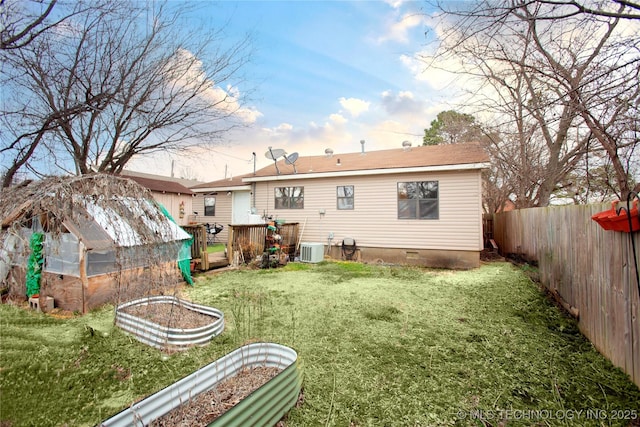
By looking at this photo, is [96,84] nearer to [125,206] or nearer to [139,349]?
[125,206]

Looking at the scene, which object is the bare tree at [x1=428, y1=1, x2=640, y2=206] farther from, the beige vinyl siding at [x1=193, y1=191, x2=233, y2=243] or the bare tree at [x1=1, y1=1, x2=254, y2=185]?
the beige vinyl siding at [x1=193, y1=191, x2=233, y2=243]

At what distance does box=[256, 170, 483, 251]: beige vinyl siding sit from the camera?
8.91 meters

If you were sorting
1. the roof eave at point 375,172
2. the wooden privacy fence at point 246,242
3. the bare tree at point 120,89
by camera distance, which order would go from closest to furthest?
the bare tree at point 120,89
the wooden privacy fence at point 246,242
the roof eave at point 375,172

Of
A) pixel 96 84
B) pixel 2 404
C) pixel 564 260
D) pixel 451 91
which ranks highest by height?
pixel 96 84

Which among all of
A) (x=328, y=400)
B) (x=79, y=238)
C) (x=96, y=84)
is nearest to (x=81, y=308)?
(x=79, y=238)

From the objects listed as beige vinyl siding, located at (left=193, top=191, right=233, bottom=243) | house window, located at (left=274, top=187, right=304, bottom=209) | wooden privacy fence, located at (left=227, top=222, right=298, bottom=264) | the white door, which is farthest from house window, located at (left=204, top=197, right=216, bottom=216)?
wooden privacy fence, located at (left=227, top=222, right=298, bottom=264)

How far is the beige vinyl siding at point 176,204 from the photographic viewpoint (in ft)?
48.2

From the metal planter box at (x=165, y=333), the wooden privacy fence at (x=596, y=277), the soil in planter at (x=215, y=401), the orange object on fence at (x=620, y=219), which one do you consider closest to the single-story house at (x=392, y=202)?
the wooden privacy fence at (x=596, y=277)

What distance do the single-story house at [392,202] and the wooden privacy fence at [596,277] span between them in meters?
3.03

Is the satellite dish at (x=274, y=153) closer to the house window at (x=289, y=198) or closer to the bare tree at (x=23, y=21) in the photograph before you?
the house window at (x=289, y=198)

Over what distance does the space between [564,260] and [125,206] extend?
19.7ft

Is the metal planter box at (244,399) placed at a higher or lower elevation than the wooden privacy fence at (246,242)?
lower

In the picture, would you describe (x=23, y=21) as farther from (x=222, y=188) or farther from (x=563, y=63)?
(x=563, y=63)

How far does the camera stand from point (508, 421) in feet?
7.24
